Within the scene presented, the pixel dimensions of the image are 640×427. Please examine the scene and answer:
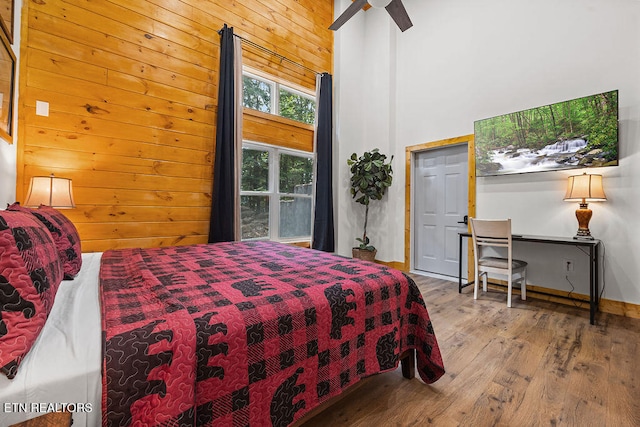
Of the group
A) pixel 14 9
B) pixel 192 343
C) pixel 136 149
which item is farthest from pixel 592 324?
pixel 14 9

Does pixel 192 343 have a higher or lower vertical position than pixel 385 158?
lower

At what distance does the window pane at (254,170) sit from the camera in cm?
378

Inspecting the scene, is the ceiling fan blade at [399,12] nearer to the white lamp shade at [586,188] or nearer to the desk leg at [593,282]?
the white lamp shade at [586,188]

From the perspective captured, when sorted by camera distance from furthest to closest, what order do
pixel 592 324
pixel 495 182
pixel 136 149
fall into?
pixel 495 182 → pixel 136 149 → pixel 592 324

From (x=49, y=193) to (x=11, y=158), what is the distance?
434 mm

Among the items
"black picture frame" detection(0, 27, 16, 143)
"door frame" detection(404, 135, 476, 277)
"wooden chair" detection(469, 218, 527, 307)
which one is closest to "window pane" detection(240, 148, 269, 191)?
"black picture frame" detection(0, 27, 16, 143)

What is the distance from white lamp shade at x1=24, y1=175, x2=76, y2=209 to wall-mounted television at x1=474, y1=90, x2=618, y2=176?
4360 millimetres

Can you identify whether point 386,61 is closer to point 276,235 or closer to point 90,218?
point 276,235

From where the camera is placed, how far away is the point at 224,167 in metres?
3.30

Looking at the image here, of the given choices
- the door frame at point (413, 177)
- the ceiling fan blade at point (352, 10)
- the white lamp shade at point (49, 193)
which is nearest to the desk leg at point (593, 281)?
the door frame at point (413, 177)

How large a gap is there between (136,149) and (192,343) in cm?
276

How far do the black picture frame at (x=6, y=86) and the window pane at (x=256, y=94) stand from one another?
2.13 m

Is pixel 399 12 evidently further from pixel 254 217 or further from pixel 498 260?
pixel 254 217

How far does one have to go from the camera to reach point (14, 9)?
6.94 ft
